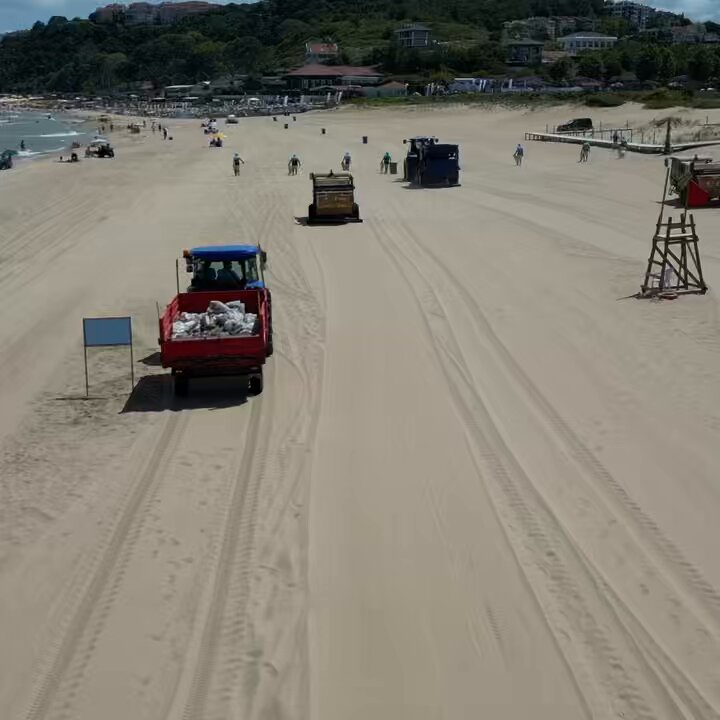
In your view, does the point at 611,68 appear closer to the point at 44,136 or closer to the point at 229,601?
the point at 44,136

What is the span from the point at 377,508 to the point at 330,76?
521 feet

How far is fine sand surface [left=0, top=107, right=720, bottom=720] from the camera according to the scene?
6480 millimetres

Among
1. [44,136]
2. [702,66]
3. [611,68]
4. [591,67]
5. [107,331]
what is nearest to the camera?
[107,331]

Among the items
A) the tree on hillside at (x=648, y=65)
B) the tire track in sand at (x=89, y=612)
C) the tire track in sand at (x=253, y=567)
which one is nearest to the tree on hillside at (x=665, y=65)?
the tree on hillside at (x=648, y=65)

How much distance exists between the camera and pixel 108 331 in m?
12.2

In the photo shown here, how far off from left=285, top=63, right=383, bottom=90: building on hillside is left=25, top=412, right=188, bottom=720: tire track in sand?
495 feet

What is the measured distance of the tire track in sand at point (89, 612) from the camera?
20.8ft

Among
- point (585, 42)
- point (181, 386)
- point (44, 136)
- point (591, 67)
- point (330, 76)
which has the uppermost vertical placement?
point (585, 42)

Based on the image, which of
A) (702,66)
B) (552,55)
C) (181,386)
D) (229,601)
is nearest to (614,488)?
(229,601)

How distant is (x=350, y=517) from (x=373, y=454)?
5.16 ft

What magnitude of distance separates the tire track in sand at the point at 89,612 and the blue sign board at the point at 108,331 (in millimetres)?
2614

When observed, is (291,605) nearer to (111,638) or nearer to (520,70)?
(111,638)

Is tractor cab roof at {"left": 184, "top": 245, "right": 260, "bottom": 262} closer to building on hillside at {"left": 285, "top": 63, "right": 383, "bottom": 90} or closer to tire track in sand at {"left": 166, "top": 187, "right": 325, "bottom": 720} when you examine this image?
tire track in sand at {"left": 166, "top": 187, "right": 325, "bottom": 720}

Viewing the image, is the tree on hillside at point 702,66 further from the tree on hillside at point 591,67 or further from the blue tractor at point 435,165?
the blue tractor at point 435,165
